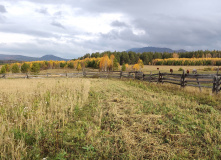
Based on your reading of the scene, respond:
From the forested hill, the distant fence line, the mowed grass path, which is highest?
the forested hill

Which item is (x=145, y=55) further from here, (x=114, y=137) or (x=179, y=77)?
(x=114, y=137)

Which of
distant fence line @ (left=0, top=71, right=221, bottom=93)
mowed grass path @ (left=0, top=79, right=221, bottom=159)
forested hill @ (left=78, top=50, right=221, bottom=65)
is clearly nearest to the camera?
mowed grass path @ (left=0, top=79, right=221, bottom=159)

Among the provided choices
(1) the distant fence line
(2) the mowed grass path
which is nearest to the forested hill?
(1) the distant fence line

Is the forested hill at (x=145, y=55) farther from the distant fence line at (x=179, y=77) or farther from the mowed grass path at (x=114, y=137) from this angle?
the mowed grass path at (x=114, y=137)

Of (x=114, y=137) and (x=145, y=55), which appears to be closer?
(x=114, y=137)

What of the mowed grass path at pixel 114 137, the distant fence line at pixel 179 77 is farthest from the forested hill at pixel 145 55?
the mowed grass path at pixel 114 137

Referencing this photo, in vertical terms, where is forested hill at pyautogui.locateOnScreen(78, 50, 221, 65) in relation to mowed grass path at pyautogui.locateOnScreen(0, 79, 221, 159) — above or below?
→ above

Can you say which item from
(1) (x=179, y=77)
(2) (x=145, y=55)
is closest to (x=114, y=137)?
(1) (x=179, y=77)

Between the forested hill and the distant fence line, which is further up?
the forested hill

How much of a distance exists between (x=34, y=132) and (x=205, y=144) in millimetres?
4765

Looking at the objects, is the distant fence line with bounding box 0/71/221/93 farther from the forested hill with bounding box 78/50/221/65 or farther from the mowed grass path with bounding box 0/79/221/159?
the forested hill with bounding box 78/50/221/65

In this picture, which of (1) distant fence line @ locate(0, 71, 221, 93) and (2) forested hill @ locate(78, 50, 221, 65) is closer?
(1) distant fence line @ locate(0, 71, 221, 93)

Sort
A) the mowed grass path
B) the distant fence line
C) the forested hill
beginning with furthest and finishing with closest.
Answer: the forested hill < the distant fence line < the mowed grass path

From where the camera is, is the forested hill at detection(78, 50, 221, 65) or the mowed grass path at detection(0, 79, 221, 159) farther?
the forested hill at detection(78, 50, 221, 65)
